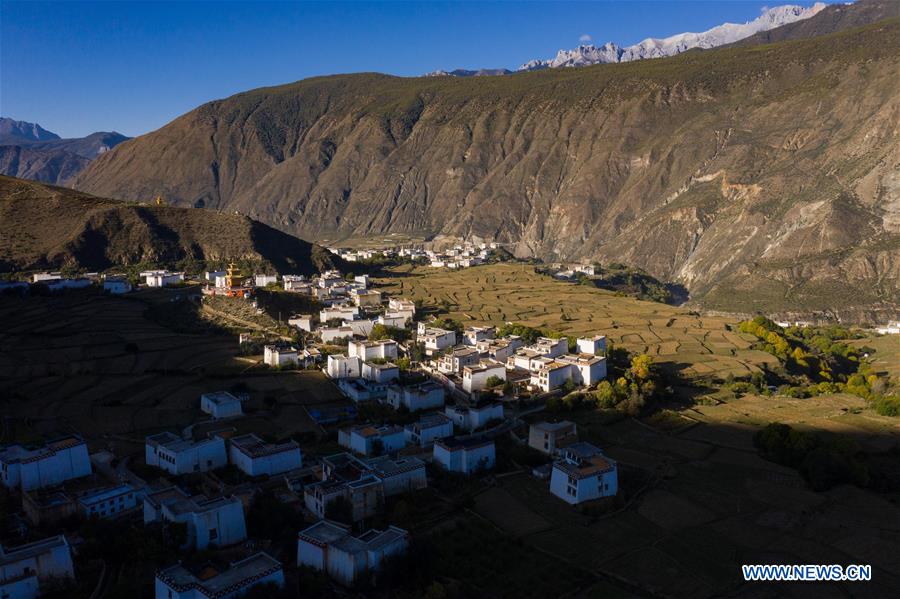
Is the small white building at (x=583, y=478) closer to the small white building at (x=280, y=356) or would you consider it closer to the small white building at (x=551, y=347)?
the small white building at (x=551, y=347)

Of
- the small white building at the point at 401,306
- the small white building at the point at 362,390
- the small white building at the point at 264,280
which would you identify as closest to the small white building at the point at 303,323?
the small white building at the point at 401,306

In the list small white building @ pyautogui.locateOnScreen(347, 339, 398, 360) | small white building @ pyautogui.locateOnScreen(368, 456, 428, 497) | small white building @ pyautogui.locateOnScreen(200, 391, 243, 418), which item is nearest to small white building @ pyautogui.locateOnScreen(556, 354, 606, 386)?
small white building @ pyautogui.locateOnScreen(347, 339, 398, 360)

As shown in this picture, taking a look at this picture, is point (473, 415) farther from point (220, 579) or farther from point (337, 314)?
point (337, 314)

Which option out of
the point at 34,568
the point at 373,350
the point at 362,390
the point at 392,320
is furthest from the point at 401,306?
the point at 34,568

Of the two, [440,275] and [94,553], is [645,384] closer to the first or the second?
[94,553]

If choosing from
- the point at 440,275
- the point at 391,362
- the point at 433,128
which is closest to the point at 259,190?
the point at 433,128

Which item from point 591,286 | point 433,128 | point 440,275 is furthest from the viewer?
point 433,128
